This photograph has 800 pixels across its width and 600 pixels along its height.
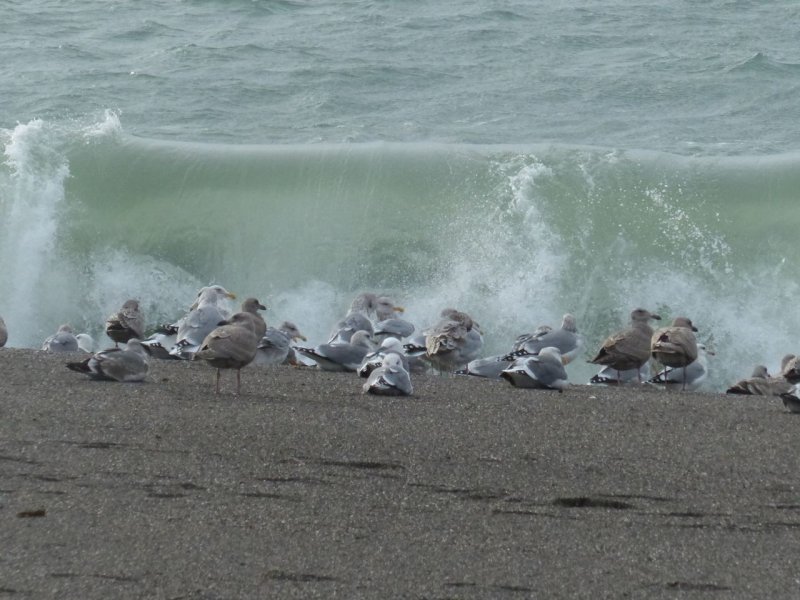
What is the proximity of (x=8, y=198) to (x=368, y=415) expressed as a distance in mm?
9245

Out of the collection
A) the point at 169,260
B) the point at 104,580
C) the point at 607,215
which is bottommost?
the point at 169,260

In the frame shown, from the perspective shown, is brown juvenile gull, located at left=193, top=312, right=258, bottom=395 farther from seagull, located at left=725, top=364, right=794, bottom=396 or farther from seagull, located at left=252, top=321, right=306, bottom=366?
seagull, located at left=725, top=364, right=794, bottom=396

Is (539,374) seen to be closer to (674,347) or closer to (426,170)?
(674,347)

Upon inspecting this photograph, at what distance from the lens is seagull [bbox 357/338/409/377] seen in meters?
9.27

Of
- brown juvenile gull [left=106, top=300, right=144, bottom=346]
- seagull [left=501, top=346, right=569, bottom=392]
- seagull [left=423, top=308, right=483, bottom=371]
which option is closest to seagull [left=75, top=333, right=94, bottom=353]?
brown juvenile gull [left=106, top=300, right=144, bottom=346]

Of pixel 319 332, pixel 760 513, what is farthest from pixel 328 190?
pixel 760 513

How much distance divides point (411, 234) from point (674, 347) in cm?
563

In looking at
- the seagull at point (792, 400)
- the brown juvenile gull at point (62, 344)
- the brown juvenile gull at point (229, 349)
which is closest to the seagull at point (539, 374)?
the seagull at point (792, 400)

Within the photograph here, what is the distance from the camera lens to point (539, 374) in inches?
359

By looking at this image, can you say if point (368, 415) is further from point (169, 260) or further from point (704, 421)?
point (169, 260)

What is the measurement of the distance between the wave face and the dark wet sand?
16.2 feet

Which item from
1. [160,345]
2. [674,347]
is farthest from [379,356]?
[674,347]

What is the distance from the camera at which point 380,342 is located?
36.0 ft

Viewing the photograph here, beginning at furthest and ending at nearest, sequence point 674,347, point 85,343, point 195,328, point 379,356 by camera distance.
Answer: point 85,343, point 195,328, point 674,347, point 379,356
